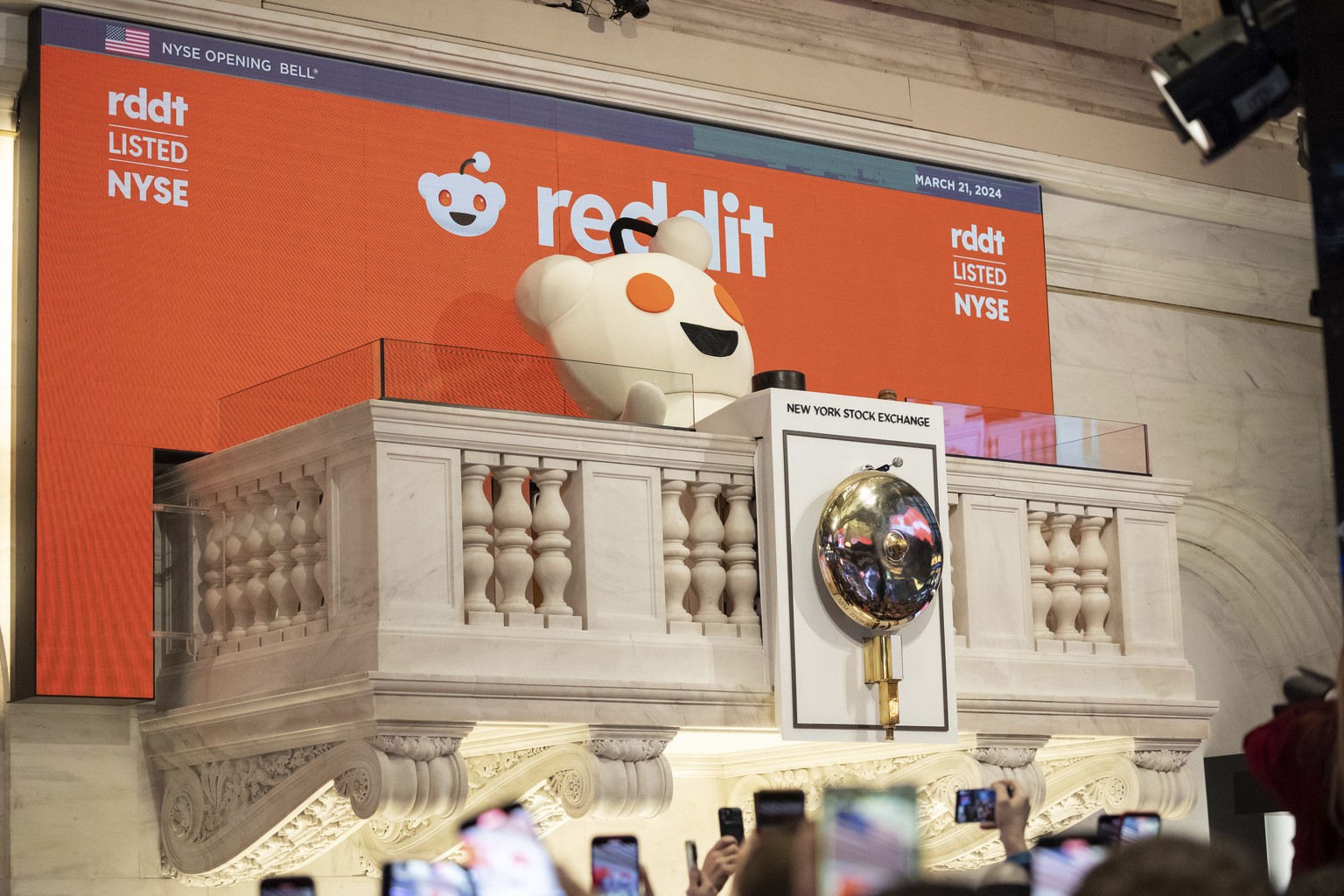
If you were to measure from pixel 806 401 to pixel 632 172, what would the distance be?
9.89ft

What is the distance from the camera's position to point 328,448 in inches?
262

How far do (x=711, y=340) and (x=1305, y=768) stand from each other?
4.54m

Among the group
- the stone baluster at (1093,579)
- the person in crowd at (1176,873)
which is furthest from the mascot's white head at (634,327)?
the person in crowd at (1176,873)

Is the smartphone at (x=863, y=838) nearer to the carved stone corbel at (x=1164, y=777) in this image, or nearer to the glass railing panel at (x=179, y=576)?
the glass railing panel at (x=179, y=576)

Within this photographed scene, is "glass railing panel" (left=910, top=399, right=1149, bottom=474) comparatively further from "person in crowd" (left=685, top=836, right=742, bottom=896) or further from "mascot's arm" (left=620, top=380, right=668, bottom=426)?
"person in crowd" (left=685, top=836, right=742, bottom=896)

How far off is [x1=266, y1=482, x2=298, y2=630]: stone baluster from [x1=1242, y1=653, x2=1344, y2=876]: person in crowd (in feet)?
13.6

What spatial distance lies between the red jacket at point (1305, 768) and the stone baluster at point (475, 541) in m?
3.47

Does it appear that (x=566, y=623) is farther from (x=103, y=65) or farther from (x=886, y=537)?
(x=103, y=65)

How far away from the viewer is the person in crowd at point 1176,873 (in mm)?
2045

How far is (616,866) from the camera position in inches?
149

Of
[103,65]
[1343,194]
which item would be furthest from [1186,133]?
[103,65]

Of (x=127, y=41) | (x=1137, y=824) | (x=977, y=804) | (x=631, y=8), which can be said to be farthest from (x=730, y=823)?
(x=631, y=8)

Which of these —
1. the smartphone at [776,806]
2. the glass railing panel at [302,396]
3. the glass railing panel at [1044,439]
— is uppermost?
the glass railing panel at [302,396]

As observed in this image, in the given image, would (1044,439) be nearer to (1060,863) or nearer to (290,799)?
(290,799)
